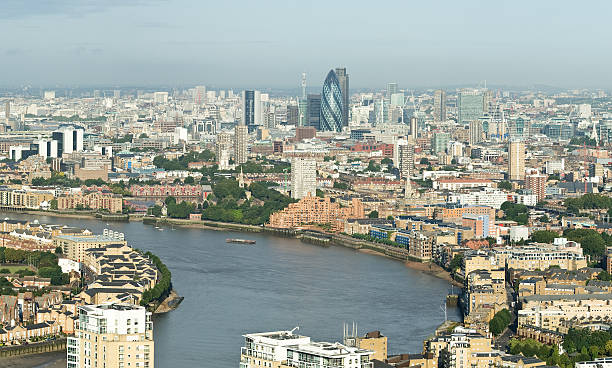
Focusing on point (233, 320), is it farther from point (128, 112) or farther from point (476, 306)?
point (128, 112)

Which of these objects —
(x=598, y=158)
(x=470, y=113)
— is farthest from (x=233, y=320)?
(x=470, y=113)

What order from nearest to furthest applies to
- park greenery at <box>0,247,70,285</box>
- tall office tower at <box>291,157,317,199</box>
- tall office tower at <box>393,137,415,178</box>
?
park greenery at <box>0,247,70,285</box>
tall office tower at <box>291,157,317,199</box>
tall office tower at <box>393,137,415,178</box>

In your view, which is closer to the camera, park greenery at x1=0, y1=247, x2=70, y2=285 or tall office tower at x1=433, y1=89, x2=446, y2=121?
park greenery at x1=0, y1=247, x2=70, y2=285

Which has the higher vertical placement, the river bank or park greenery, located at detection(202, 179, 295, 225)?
park greenery, located at detection(202, 179, 295, 225)

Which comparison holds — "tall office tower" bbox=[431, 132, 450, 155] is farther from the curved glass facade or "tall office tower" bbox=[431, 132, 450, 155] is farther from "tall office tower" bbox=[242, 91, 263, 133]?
"tall office tower" bbox=[242, 91, 263, 133]

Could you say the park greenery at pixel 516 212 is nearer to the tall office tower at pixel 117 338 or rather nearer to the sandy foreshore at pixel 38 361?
the sandy foreshore at pixel 38 361

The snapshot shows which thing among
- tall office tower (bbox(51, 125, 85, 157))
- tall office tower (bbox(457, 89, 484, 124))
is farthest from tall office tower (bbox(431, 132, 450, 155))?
tall office tower (bbox(457, 89, 484, 124))

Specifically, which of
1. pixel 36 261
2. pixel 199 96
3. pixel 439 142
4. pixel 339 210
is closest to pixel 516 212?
pixel 339 210
